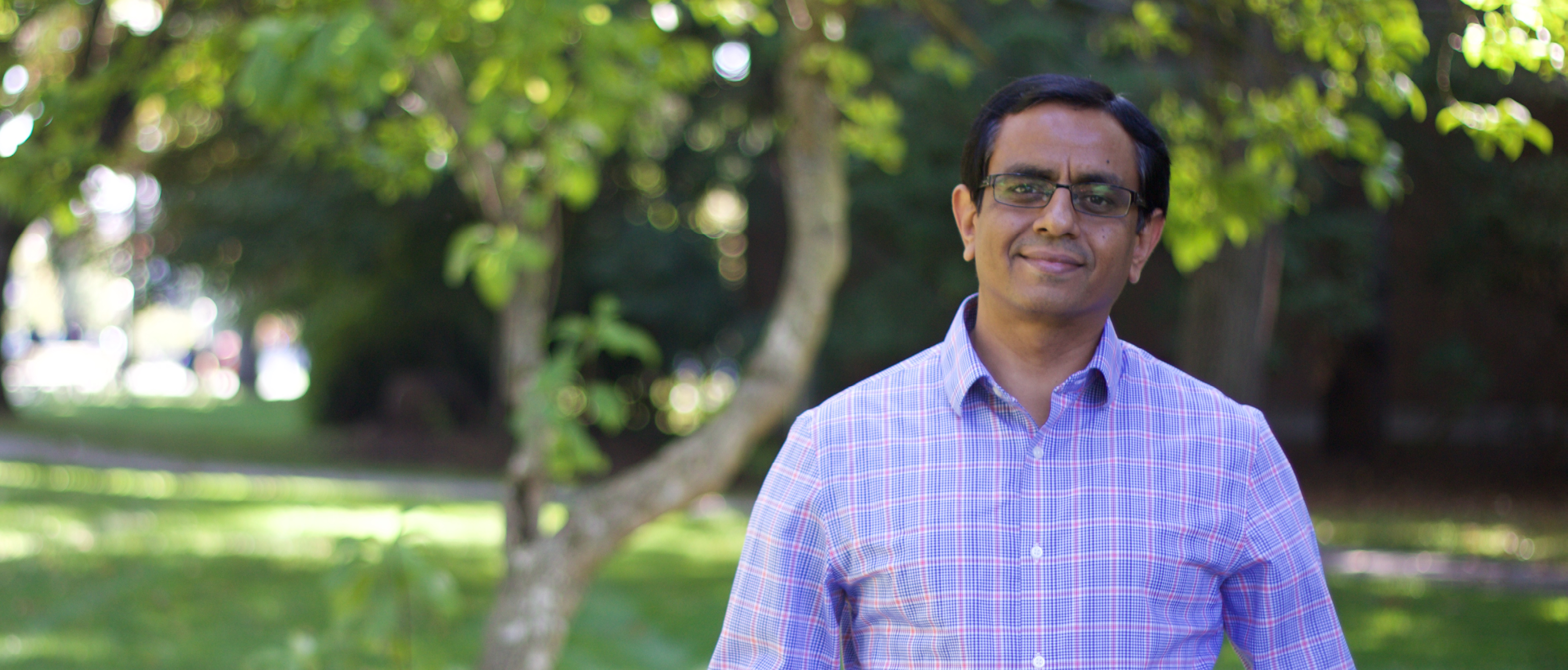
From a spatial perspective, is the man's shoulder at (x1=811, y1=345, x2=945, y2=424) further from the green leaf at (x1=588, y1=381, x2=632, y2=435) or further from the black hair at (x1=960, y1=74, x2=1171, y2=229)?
the green leaf at (x1=588, y1=381, x2=632, y2=435)

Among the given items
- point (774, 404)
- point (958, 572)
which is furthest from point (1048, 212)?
point (774, 404)

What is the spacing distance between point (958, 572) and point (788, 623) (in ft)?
0.84

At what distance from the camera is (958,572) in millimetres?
1950

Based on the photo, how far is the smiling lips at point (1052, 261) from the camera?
2.00 m

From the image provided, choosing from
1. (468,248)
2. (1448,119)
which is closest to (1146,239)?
(1448,119)

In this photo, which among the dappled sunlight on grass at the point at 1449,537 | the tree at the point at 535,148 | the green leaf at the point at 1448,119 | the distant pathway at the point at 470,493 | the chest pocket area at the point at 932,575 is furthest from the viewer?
the dappled sunlight on grass at the point at 1449,537

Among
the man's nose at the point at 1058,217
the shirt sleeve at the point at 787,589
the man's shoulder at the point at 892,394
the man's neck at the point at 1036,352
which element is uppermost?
the man's nose at the point at 1058,217

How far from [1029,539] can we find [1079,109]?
2.09 ft

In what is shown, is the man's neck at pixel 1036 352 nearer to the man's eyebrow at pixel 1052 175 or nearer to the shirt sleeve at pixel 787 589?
the man's eyebrow at pixel 1052 175

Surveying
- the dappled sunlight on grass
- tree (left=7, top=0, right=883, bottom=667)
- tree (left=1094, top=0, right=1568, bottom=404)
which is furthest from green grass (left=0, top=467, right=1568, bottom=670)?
tree (left=1094, top=0, right=1568, bottom=404)

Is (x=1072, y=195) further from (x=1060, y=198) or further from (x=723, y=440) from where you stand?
(x=723, y=440)

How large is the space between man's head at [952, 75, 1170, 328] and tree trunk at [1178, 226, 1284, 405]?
8.83 meters

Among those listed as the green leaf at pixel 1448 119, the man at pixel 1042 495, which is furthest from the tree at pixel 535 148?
the man at pixel 1042 495

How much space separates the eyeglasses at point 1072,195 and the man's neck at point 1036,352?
0.51 ft
